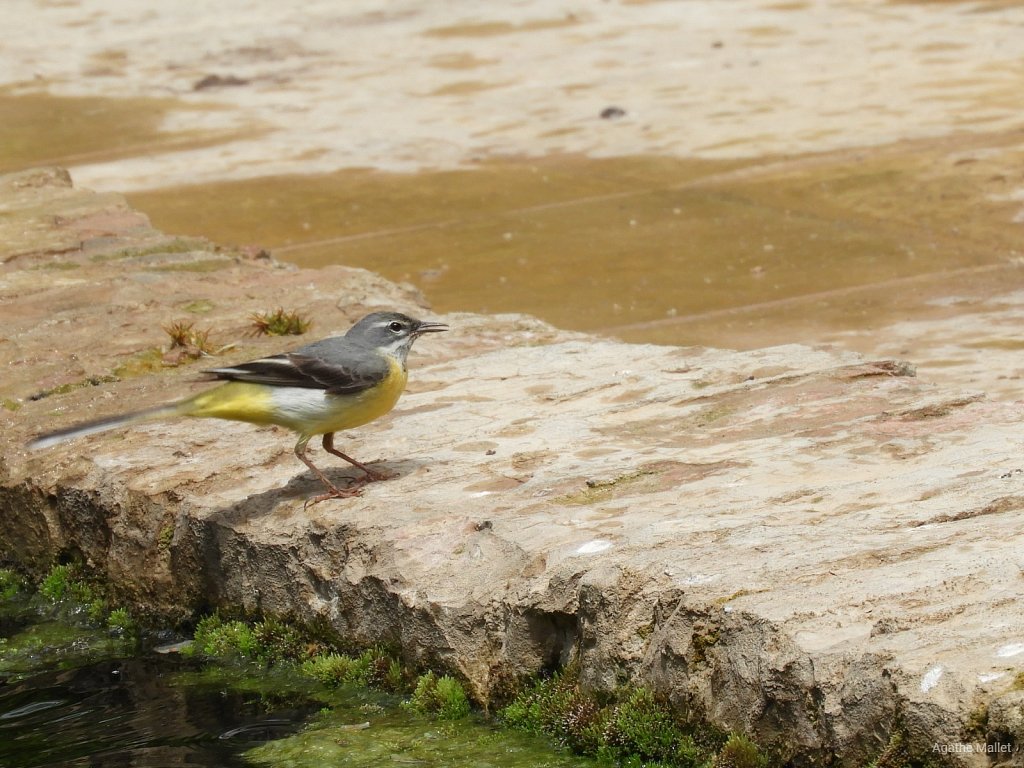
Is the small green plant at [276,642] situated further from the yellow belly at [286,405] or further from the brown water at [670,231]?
the brown water at [670,231]

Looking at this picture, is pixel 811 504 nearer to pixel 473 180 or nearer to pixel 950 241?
pixel 950 241

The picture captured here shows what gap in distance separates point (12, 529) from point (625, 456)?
3.16m

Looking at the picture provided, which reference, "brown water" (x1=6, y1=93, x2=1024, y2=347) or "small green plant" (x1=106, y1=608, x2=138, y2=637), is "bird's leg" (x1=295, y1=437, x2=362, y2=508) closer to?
"small green plant" (x1=106, y1=608, x2=138, y2=637)

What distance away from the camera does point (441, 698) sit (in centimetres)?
542

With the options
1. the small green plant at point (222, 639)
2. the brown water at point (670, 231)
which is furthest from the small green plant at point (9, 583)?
the brown water at point (670, 231)

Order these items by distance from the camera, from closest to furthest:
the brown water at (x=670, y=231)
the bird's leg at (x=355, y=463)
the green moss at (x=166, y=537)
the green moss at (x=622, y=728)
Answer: the green moss at (x=622, y=728), the bird's leg at (x=355, y=463), the green moss at (x=166, y=537), the brown water at (x=670, y=231)

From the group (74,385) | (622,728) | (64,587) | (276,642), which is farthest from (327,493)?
(74,385)

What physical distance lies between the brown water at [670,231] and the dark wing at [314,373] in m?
3.81

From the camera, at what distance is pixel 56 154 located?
15.8 m

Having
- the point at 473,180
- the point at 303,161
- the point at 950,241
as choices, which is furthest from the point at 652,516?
the point at 303,161

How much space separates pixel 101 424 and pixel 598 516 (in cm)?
197

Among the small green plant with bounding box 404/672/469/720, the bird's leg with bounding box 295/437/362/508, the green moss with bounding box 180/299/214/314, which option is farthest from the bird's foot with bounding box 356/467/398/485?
the green moss with bounding box 180/299/214/314

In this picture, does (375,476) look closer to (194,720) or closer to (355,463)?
(355,463)

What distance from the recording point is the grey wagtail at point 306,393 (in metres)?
6.09
